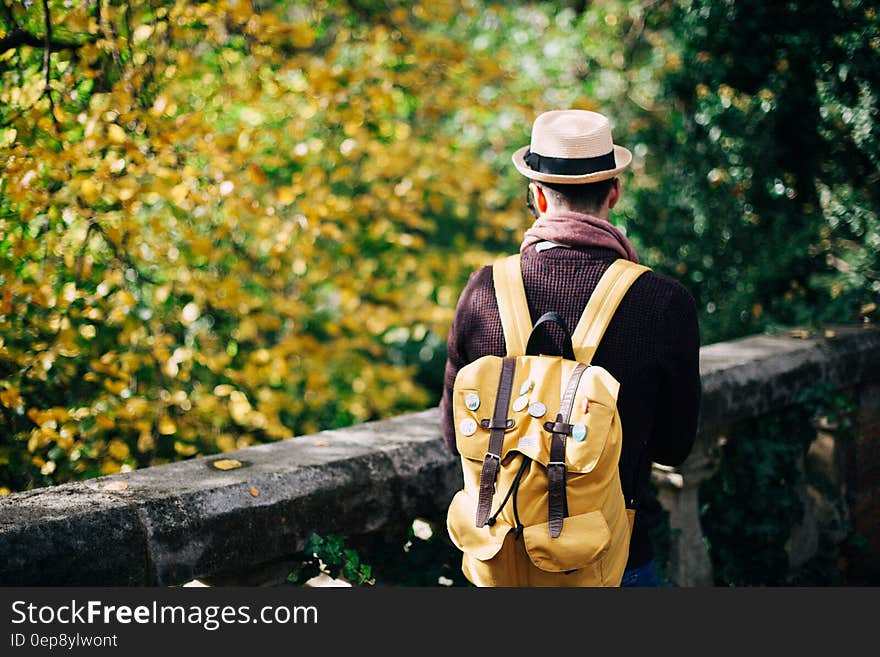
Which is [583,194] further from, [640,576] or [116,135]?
[116,135]

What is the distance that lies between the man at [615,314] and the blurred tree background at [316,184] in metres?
1.68

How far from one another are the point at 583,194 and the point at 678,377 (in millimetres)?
492

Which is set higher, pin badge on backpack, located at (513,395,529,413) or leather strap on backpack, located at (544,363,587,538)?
pin badge on backpack, located at (513,395,529,413)

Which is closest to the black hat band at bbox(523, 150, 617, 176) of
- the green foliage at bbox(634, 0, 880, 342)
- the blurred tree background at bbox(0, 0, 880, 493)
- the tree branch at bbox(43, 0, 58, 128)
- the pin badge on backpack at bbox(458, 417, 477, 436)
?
the pin badge on backpack at bbox(458, 417, 477, 436)

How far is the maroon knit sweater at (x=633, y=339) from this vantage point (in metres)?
2.02

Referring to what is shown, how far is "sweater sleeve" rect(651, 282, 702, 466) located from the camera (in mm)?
2029

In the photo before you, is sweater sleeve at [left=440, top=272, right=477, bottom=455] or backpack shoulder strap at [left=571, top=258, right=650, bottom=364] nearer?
backpack shoulder strap at [left=571, top=258, right=650, bottom=364]

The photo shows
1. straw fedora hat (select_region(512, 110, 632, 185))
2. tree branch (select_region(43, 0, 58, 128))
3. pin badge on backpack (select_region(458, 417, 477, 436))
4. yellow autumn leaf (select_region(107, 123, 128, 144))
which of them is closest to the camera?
pin badge on backpack (select_region(458, 417, 477, 436))

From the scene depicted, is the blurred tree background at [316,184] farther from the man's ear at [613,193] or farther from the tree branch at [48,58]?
the man's ear at [613,193]

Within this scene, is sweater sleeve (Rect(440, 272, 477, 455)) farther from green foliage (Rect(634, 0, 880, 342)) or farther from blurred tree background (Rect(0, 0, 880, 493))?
green foliage (Rect(634, 0, 880, 342))

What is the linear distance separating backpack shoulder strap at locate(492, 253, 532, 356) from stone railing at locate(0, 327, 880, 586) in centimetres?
64

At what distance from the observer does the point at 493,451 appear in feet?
6.38

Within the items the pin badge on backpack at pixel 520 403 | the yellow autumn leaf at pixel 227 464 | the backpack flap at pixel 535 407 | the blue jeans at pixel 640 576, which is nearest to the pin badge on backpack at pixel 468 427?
the backpack flap at pixel 535 407

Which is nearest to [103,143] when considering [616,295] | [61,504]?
[61,504]
